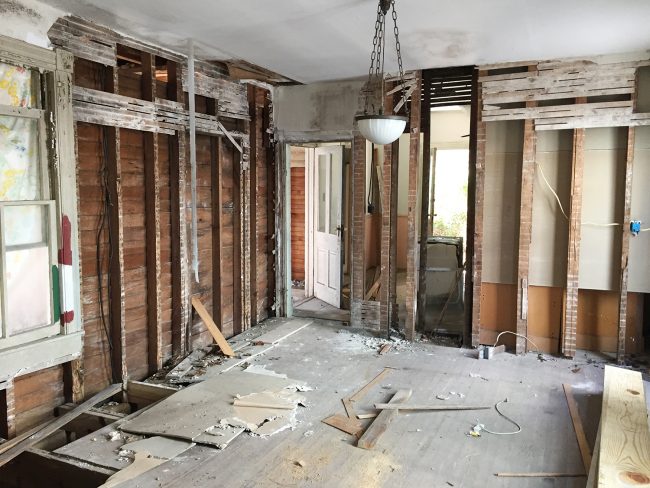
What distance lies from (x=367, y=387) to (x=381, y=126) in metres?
2.12

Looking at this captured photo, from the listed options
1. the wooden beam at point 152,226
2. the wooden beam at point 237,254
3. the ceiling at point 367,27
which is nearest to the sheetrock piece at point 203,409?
the wooden beam at point 152,226

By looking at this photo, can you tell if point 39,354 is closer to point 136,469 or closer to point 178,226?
point 136,469

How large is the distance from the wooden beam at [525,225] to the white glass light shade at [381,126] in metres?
2.07

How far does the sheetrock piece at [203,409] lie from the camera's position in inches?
137

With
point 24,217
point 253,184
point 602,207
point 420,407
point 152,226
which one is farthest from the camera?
point 253,184

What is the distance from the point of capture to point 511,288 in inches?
216

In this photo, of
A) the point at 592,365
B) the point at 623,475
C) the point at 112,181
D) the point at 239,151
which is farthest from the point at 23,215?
the point at 592,365

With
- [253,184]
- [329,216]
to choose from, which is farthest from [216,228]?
[329,216]

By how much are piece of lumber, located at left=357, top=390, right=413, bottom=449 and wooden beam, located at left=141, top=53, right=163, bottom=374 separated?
219 cm

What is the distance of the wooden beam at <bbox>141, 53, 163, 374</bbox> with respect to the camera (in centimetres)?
455

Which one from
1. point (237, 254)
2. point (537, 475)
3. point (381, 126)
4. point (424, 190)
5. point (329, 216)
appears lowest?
point (537, 475)

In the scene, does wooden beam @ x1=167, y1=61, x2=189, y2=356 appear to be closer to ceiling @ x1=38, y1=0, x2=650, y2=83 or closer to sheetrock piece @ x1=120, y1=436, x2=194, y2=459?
ceiling @ x1=38, y1=0, x2=650, y2=83

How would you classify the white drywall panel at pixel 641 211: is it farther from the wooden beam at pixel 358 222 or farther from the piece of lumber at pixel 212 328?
the piece of lumber at pixel 212 328

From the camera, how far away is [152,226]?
4.68 m
